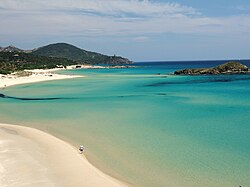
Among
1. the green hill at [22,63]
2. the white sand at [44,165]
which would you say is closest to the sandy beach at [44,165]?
the white sand at [44,165]

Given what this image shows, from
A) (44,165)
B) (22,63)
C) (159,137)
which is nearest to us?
(44,165)

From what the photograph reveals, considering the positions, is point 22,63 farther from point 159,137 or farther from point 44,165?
point 44,165

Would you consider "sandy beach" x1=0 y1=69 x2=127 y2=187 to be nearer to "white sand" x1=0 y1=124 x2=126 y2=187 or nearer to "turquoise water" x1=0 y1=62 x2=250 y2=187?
"white sand" x1=0 y1=124 x2=126 y2=187

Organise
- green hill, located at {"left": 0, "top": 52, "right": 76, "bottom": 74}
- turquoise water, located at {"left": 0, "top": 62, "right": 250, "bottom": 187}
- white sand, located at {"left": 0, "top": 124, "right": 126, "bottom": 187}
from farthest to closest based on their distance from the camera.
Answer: green hill, located at {"left": 0, "top": 52, "right": 76, "bottom": 74} < turquoise water, located at {"left": 0, "top": 62, "right": 250, "bottom": 187} < white sand, located at {"left": 0, "top": 124, "right": 126, "bottom": 187}

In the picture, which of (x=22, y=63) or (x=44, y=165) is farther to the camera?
(x=22, y=63)

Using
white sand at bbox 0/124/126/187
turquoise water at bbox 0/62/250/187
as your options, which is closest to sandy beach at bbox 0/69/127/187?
white sand at bbox 0/124/126/187

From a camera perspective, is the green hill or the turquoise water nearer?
the turquoise water

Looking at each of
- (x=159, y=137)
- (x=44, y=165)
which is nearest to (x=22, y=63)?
→ (x=159, y=137)

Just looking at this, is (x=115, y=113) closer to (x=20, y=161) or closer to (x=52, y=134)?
(x=52, y=134)

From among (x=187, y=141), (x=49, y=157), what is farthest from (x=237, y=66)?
(x=49, y=157)
